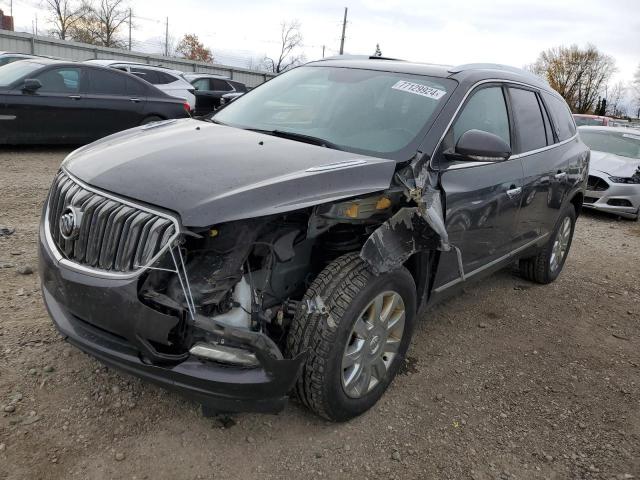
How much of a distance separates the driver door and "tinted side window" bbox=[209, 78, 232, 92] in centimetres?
1278

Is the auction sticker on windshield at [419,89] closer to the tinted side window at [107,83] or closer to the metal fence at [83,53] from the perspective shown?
the tinted side window at [107,83]

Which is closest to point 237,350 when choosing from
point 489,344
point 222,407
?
point 222,407

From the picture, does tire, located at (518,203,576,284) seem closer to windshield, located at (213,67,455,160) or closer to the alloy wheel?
windshield, located at (213,67,455,160)

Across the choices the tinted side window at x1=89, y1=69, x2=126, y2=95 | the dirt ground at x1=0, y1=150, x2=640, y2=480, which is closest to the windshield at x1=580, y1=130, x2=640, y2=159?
the dirt ground at x1=0, y1=150, x2=640, y2=480

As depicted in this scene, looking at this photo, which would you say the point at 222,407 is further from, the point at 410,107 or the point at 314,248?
the point at 410,107

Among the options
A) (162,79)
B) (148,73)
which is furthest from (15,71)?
(162,79)

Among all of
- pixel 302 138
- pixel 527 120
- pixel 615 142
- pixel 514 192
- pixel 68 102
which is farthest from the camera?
pixel 615 142

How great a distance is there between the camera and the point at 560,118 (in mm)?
4918

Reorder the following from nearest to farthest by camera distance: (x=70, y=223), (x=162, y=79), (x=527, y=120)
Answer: (x=70, y=223) → (x=527, y=120) → (x=162, y=79)

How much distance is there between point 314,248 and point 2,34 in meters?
25.9

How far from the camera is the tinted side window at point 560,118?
15.5ft

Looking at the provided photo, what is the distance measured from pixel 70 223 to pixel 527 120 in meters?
3.31

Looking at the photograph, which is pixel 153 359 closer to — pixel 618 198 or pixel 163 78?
pixel 618 198

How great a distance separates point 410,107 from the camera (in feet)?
11.0
